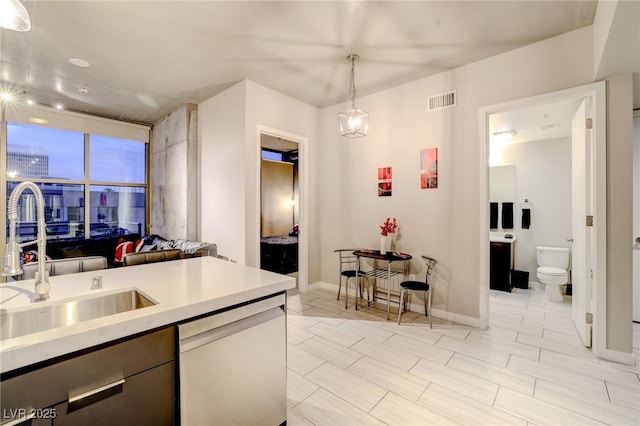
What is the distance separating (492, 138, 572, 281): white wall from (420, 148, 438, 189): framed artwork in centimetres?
265

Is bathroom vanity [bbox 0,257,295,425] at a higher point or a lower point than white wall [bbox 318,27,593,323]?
lower

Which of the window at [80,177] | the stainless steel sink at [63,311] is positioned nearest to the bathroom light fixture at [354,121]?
the stainless steel sink at [63,311]

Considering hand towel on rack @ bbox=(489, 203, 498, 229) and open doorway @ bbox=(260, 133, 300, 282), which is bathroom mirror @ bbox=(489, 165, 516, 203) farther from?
open doorway @ bbox=(260, 133, 300, 282)

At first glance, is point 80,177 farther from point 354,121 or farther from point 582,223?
point 582,223

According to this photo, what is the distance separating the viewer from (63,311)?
1.33 meters

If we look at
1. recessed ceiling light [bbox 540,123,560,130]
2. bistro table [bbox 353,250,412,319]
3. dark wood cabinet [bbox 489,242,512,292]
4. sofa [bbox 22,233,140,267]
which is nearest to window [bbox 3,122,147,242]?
sofa [bbox 22,233,140,267]

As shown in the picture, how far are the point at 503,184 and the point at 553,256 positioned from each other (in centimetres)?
147

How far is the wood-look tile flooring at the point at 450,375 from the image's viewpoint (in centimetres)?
187

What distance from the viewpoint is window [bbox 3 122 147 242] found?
4.65 metres

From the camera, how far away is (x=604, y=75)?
2463 mm

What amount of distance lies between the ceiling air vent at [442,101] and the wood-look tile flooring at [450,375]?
2.65 m

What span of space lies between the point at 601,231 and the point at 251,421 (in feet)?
10.6

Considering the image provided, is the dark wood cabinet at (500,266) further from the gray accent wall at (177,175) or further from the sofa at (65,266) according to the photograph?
the sofa at (65,266)

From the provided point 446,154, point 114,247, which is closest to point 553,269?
point 446,154
